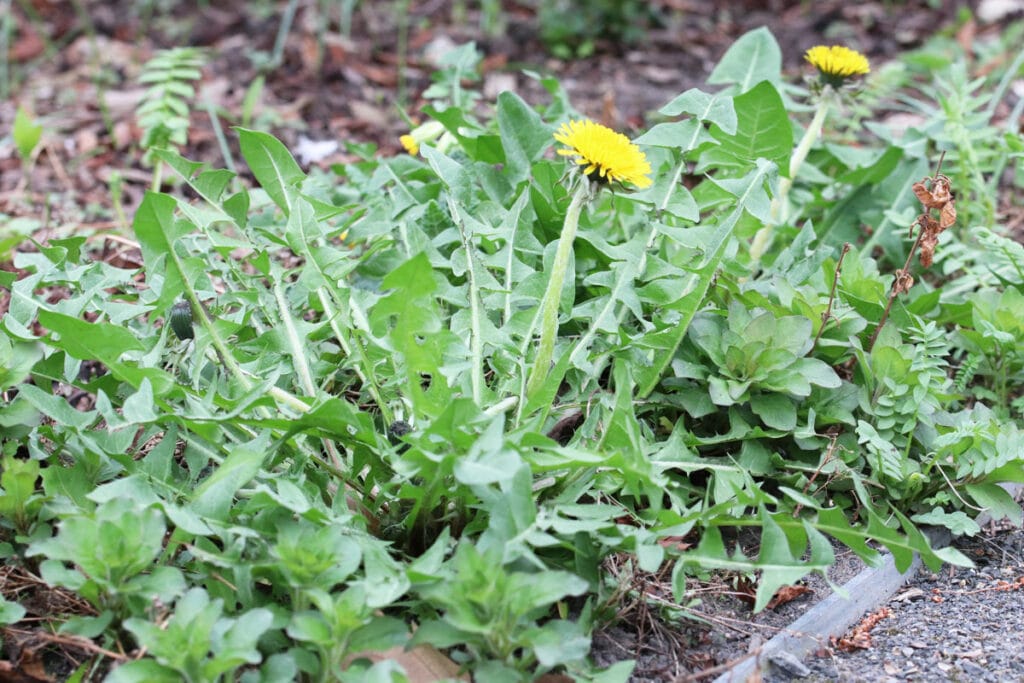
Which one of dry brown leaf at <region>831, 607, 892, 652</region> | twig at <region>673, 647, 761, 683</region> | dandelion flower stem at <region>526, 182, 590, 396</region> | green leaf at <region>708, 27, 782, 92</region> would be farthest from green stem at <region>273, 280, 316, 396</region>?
green leaf at <region>708, 27, 782, 92</region>

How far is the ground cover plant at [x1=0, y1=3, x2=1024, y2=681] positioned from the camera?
1550mm

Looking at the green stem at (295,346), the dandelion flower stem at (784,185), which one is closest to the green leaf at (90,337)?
the green stem at (295,346)

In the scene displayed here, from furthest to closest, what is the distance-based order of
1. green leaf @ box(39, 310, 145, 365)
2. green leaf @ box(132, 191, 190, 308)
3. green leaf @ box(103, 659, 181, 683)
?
1. green leaf @ box(132, 191, 190, 308)
2. green leaf @ box(39, 310, 145, 365)
3. green leaf @ box(103, 659, 181, 683)

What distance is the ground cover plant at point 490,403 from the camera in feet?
5.08

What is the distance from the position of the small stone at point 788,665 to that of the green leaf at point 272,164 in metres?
1.39

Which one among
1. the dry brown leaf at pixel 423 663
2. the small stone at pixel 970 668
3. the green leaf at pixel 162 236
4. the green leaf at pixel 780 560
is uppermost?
the green leaf at pixel 162 236

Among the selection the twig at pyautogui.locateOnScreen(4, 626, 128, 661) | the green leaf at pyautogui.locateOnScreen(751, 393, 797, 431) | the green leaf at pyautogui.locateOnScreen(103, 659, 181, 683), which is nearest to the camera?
the green leaf at pyautogui.locateOnScreen(103, 659, 181, 683)

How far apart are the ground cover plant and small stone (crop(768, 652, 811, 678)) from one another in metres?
0.18

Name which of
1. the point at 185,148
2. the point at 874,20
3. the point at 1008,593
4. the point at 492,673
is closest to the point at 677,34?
the point at 874,20

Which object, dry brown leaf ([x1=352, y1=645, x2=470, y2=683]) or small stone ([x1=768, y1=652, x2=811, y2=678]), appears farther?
small stone ([x1=768, y1=652, x2=811, y2=678])

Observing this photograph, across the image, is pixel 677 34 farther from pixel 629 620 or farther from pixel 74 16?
pixel 629 620

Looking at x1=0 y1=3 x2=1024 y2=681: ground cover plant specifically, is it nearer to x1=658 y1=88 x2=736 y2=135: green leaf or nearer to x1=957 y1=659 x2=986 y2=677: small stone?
x1=658 y1=88 x2=736 y2=135: green leaf

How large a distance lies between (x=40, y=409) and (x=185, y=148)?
2160mm

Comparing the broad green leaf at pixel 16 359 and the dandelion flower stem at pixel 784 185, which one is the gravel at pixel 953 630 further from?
the broad green leaf at pixel 16 359
